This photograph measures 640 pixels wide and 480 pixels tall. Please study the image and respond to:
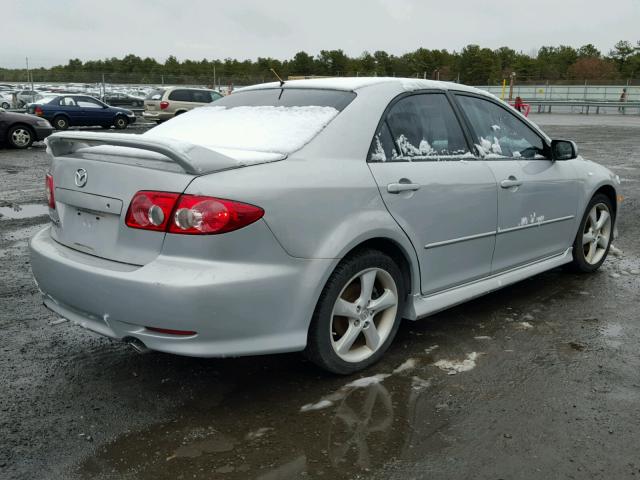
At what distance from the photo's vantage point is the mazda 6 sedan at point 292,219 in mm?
2732

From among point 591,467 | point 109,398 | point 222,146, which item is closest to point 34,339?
point 109,398

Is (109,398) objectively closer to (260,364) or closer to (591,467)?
(260,364)

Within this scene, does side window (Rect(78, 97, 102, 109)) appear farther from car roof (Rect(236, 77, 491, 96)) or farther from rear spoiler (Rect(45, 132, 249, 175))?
rear spoiler (Rect(45, 132, 249, 175))

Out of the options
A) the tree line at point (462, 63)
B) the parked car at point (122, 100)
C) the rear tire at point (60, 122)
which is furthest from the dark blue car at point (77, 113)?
the tree line at point (462, 63)

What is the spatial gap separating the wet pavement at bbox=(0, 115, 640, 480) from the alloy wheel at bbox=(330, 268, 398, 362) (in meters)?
0.16

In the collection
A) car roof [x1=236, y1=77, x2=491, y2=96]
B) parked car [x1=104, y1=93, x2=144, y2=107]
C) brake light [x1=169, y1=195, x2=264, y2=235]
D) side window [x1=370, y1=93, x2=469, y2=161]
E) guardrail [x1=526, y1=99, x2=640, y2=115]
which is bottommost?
brake light [x1=169, y1=195, x2=264, y2=235]

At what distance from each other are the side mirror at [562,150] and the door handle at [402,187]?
1.74 m

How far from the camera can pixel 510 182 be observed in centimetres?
414

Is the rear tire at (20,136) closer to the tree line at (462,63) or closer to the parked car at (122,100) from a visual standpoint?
the parked car at (122,100)

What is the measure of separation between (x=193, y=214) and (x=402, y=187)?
3.99ft

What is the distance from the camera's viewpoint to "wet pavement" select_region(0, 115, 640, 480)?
2.57 metres

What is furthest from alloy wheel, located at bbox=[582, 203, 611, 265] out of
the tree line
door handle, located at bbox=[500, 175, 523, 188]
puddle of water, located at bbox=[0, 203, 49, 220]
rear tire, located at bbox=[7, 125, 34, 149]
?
the tree line

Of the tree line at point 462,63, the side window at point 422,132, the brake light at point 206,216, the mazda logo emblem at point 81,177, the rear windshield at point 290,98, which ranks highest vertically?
the tree line at point 462,63

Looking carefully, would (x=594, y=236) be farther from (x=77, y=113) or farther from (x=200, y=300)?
(x=77, y=113)
